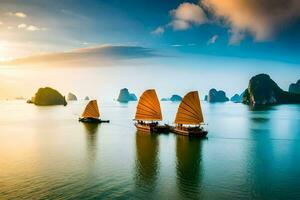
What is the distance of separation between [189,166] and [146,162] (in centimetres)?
567

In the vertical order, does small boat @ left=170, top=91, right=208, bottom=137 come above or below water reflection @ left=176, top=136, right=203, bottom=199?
above

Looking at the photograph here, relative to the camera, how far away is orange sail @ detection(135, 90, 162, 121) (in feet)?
240

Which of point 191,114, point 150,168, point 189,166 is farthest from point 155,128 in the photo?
point 150,168

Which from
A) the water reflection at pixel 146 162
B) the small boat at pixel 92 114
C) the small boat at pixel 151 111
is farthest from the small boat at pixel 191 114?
the small boat at pixel 92 114

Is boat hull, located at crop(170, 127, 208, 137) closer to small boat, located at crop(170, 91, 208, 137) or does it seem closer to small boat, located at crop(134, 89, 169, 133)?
small boat, located at crop(170, 91, 208, 137)

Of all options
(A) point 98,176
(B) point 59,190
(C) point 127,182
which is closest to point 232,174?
(C) point 127,182

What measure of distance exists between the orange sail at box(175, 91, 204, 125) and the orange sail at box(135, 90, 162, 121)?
8.43m

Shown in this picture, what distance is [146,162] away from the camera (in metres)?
42.0

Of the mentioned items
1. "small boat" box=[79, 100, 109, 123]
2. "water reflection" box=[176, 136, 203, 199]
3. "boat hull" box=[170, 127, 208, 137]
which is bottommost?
"water reflection" box=[176, 136, 203, 199]

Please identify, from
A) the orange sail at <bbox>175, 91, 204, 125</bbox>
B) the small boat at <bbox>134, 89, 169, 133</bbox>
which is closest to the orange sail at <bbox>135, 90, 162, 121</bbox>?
the small boat at <bbox>134, 89, 169, 133</bbox>

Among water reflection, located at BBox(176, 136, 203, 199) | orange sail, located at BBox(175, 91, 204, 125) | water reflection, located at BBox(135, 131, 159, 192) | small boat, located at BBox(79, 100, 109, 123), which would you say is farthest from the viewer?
small boat, located at BBox(79, 100, 109, 123)

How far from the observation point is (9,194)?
93.8 feet

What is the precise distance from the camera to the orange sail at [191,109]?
6438 centimetres

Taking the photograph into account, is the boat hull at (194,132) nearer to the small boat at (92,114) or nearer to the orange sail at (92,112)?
the small boat at (92,114)
